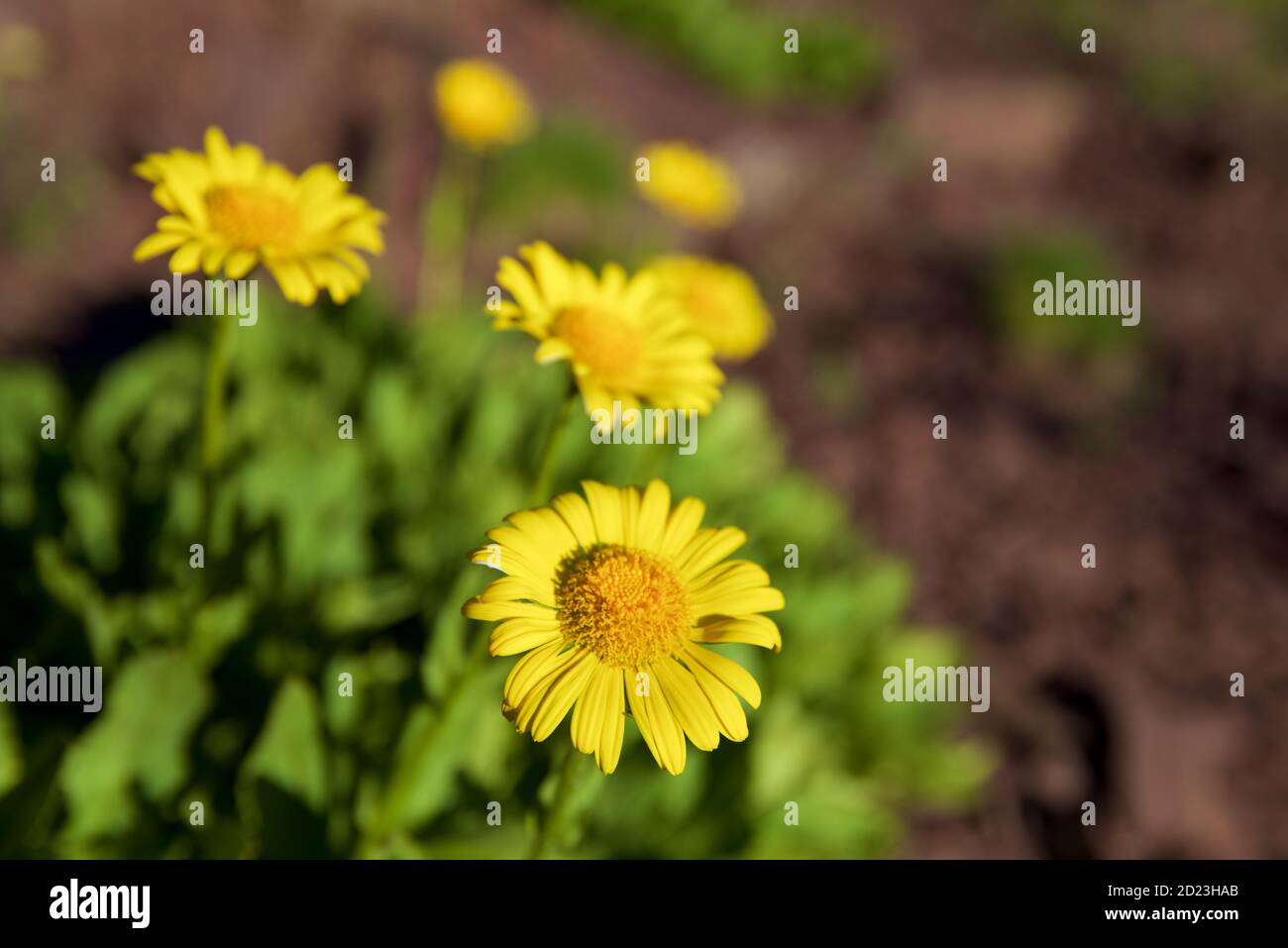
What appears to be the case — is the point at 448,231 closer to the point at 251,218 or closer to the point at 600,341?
the point at 251,218

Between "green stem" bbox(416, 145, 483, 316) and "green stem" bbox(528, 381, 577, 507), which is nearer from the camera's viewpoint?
"green stem" bbox(528, 381, 577, 507)

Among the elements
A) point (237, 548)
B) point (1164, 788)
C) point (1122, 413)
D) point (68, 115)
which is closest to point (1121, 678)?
point (1164, 788)

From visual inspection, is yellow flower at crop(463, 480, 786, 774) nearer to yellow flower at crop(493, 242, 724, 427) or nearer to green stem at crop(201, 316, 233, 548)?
yellow flower at crop(493, 242, 724, 427)

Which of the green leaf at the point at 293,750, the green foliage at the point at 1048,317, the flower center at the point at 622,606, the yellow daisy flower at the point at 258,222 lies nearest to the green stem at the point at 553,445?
the flower center at the point at 622,606

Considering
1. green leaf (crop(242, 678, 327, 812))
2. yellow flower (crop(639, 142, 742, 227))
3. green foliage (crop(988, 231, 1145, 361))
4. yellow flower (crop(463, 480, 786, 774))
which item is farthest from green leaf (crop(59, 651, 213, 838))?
green foliage (crop(988, 231, 1145, 361))

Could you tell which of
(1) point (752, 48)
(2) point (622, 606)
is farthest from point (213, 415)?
(1) point (752, 48)

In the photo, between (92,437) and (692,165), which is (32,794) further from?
(692,165)

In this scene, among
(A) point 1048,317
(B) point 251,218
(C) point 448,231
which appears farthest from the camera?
(A) point 1048,317
